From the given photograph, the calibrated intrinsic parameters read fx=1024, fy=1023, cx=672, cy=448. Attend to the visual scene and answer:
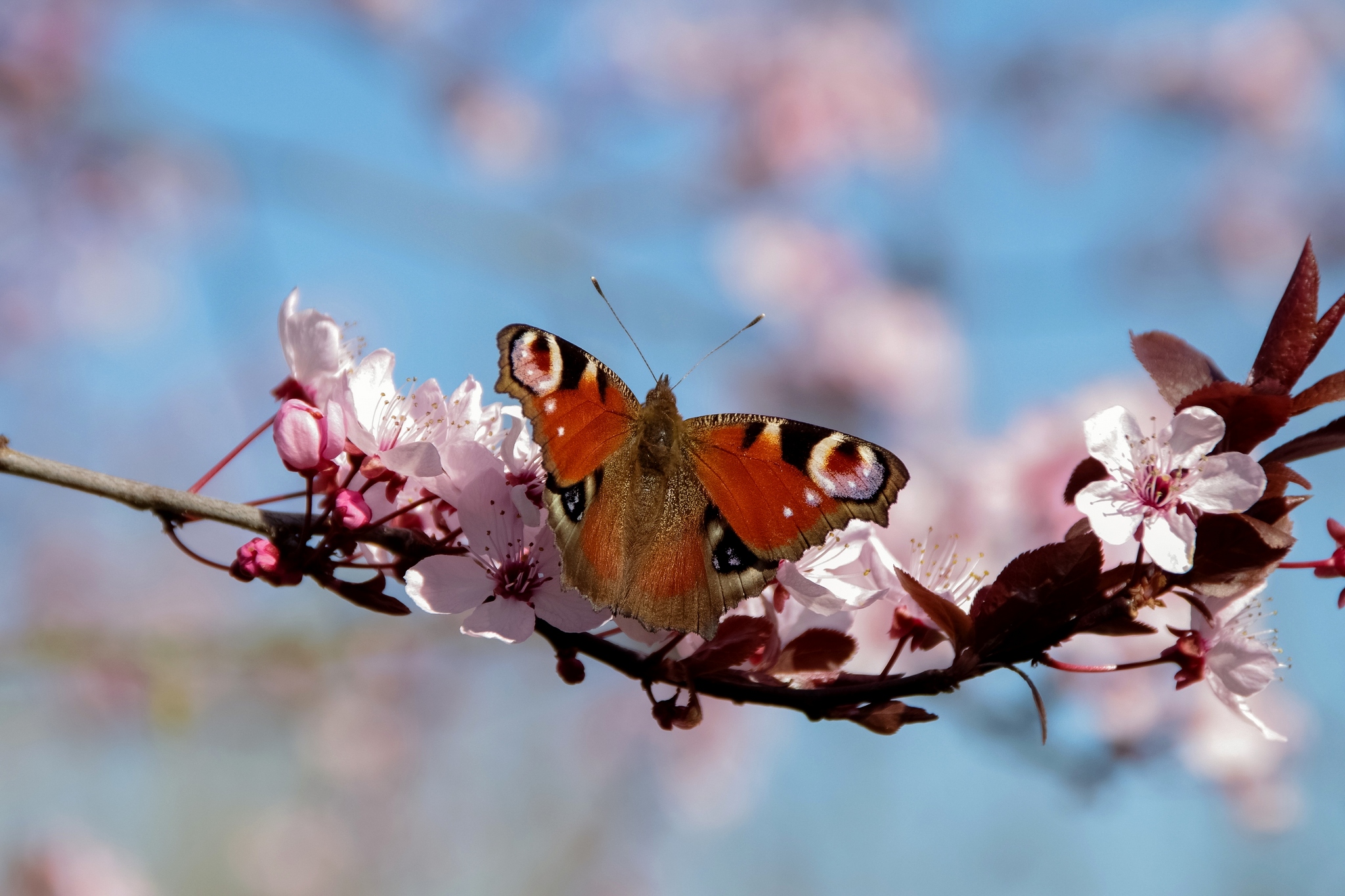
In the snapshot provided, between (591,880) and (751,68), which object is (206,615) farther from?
(751,68)

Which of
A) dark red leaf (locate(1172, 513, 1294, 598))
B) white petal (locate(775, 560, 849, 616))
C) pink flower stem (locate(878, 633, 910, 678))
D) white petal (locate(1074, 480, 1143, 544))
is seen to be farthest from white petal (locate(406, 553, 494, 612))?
dark red leaf (locate(1172, 513, 1294, 598))

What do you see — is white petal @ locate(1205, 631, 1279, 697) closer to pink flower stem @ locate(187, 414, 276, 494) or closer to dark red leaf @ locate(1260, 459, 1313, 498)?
dark red leaf @ locate(1260, 459, 1313, 498)

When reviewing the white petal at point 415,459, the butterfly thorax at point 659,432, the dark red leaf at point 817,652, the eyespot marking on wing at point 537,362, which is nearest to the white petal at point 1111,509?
the dark red leaf at point 817,652

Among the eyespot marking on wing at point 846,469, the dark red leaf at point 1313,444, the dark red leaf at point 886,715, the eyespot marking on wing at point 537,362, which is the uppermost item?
the eyespot marking on wing at point 537,362

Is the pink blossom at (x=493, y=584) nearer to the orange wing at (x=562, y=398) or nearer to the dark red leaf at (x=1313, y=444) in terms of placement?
the orange wing at (x=562, y=398)

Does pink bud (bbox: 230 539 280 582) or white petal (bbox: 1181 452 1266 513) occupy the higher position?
pink bud (bbox: 230 539 280 582)

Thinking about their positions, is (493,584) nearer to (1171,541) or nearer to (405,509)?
(405,509)

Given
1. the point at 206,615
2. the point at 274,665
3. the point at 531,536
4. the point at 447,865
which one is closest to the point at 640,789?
the point at 447,865
